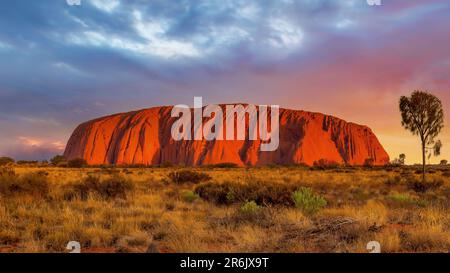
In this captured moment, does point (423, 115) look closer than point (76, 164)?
Yes

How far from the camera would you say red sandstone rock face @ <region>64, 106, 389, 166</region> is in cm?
11656

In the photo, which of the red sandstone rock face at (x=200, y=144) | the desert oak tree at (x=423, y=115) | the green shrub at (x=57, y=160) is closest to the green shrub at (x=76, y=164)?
the green shrub at (x=57, y=160)

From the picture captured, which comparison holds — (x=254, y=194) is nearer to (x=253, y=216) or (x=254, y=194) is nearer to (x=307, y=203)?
(x=307, y=203)

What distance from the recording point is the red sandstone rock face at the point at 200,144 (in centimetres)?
11656

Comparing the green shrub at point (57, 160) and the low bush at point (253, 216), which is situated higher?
the green shrub at point (57, 160)

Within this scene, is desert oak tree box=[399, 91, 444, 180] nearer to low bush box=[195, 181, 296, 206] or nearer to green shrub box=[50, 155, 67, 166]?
low bush box=[195, 181, 296, 206]

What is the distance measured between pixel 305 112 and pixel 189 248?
435 feet

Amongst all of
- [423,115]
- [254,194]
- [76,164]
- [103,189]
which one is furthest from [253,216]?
[76,164]

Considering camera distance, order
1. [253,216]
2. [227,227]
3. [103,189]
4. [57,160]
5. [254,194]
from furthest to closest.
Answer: [57,160] < [103,189] < [254,194] < [253,216] < [227,227]

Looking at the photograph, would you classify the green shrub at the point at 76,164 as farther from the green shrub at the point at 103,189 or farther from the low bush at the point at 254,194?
the low bush at the point at 254,194

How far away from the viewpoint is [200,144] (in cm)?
12025

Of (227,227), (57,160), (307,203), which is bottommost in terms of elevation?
(227,227)

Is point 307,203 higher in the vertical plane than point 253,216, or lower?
higher
